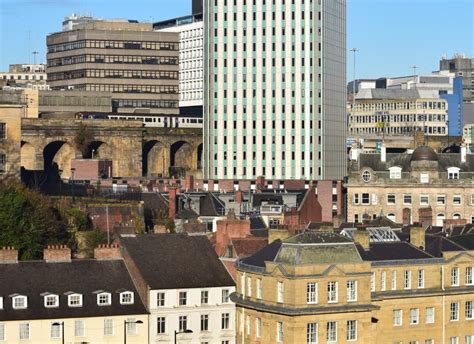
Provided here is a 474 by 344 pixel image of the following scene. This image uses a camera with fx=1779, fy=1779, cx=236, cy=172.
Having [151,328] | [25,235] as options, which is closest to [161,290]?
[151,328]

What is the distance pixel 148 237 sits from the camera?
10762 centimetres

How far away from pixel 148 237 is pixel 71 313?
11.4 metres

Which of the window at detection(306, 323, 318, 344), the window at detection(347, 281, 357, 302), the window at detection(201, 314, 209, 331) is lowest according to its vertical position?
the window at detection(201, 314, 209, 331)

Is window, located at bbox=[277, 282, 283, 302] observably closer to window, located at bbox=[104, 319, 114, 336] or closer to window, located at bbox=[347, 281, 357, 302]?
window, located at bbox=[347, 281, 357, 302]

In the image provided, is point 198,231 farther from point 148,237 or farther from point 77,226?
point 77,226

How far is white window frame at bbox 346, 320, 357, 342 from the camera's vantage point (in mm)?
92375

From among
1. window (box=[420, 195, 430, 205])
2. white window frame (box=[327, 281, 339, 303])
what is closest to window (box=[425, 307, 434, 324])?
white window frame (box=[327, 281, 339, 303])

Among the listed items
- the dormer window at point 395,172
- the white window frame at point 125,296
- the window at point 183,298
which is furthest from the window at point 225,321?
the dormer window at point 395,172

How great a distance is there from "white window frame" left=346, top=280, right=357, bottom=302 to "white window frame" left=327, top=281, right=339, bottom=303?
909 millimetres

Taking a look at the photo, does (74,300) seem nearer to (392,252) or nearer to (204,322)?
(204,322)


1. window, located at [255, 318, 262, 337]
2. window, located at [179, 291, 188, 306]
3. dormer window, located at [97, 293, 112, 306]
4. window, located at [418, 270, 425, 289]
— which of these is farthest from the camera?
window, located at [179, 291, 188, 306]

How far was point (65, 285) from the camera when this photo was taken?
326ft

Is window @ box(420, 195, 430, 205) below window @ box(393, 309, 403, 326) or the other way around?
the other way around

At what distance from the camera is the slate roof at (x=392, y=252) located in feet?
328
